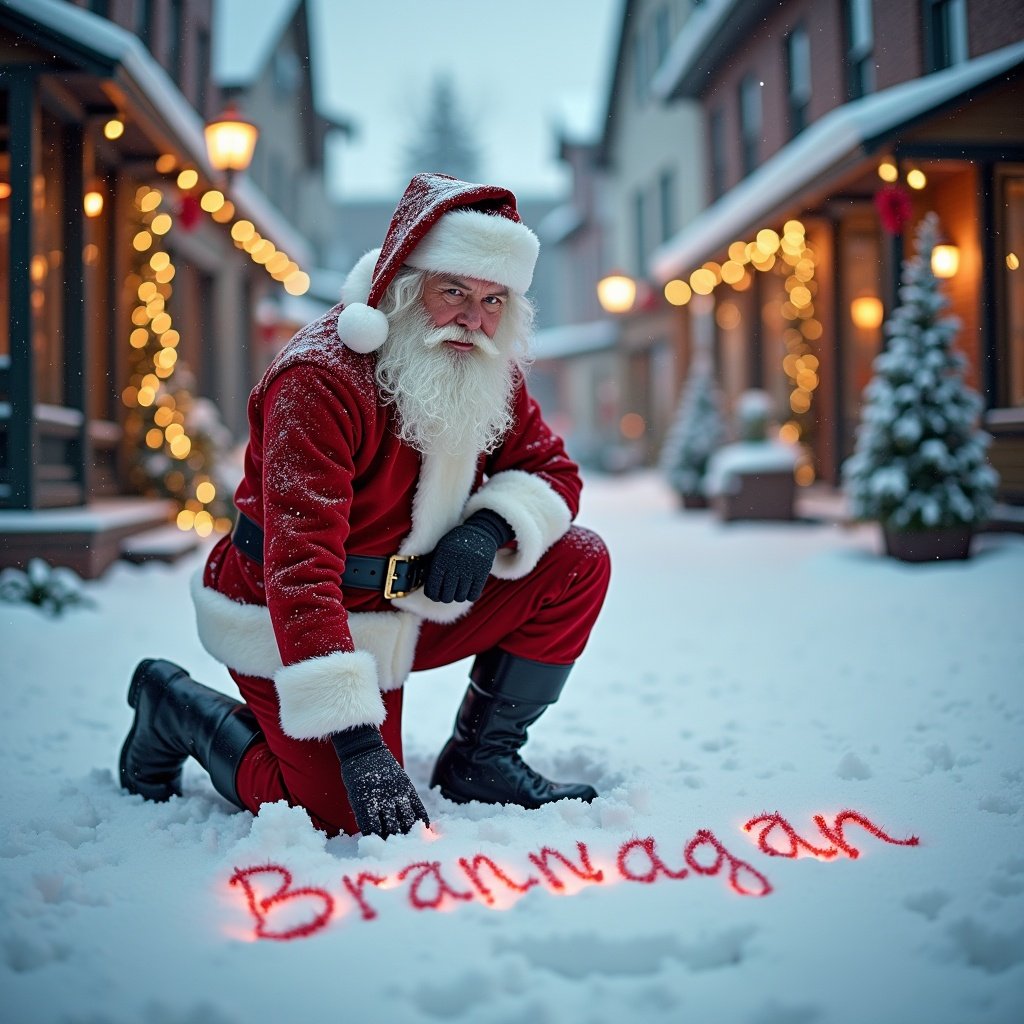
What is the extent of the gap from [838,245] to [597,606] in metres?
8.39

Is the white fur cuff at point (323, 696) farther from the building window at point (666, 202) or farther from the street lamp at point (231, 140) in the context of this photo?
the building window at point (666, 202)

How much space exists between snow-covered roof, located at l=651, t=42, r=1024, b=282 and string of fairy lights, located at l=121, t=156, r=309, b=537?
500 cm

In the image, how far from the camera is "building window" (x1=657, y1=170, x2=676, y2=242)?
16297mm

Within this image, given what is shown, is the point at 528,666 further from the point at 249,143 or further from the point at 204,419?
the point at 204,419

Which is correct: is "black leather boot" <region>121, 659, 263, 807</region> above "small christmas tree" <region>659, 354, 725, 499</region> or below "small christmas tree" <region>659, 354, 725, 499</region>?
below

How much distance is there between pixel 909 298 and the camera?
20.3 ft

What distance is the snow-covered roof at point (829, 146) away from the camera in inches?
146

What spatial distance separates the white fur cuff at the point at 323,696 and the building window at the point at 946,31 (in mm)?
3218

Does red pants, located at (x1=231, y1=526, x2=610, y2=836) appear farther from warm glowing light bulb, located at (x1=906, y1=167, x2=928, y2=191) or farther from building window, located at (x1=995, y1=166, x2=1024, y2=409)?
warm glowing light bulb, located at (x1=906, y1=167, x2=928, y2=191)

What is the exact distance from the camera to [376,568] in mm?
2332

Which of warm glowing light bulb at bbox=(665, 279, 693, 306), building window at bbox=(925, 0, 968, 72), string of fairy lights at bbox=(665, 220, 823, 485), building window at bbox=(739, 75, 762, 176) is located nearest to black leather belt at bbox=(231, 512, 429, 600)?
building window at bbox=(925, 0, 968, 72)

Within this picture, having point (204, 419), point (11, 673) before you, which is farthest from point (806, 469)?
point (11, 673)

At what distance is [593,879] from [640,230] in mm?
17334

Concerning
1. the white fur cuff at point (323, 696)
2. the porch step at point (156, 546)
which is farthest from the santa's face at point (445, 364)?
the porch step at point (156, 546)
